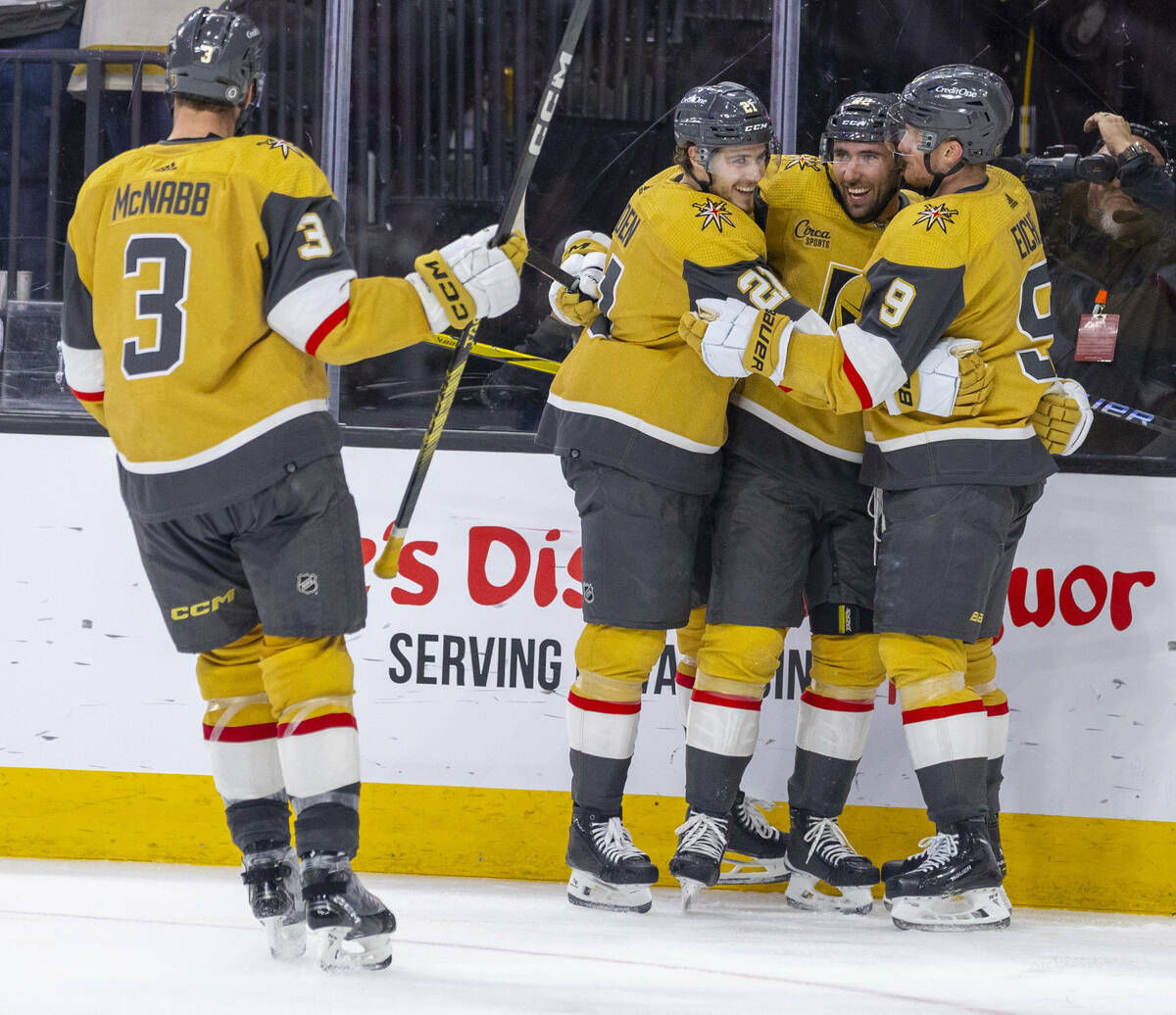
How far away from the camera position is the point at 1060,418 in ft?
8.74

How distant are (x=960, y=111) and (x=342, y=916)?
5.62 feet

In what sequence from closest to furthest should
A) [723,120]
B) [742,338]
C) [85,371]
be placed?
1. [85,371]
2. [742,338]
3. [723,120]

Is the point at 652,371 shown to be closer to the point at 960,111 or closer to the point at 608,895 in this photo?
the point at 960,111

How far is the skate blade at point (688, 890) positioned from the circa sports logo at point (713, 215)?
1.22m

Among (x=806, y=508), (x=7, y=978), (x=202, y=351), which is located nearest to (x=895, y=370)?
(x=806, y=508)

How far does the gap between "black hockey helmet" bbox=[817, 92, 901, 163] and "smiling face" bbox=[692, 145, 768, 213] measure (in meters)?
0.15

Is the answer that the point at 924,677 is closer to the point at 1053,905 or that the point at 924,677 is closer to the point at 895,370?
the point at 895,370

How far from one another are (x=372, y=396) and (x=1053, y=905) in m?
1.83

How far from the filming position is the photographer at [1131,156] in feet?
10.0

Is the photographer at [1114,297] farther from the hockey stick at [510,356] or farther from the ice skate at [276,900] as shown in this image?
the ice skate at [276,900]

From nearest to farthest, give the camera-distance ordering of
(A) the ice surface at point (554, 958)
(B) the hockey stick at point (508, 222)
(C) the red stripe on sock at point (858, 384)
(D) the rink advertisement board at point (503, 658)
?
(A) the ice surface at point (554, 958)
(B) the hockey stick at point (508, 222)
(C) the red stripe on sock at point (858, 384)
(D) the rink advertisement board at point (503, 658)

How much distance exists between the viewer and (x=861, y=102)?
275cm

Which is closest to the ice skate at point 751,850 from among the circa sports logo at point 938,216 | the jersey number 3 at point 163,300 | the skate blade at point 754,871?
the skate blade at point 754,871

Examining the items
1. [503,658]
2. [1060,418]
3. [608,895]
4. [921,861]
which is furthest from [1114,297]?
[608,895]
